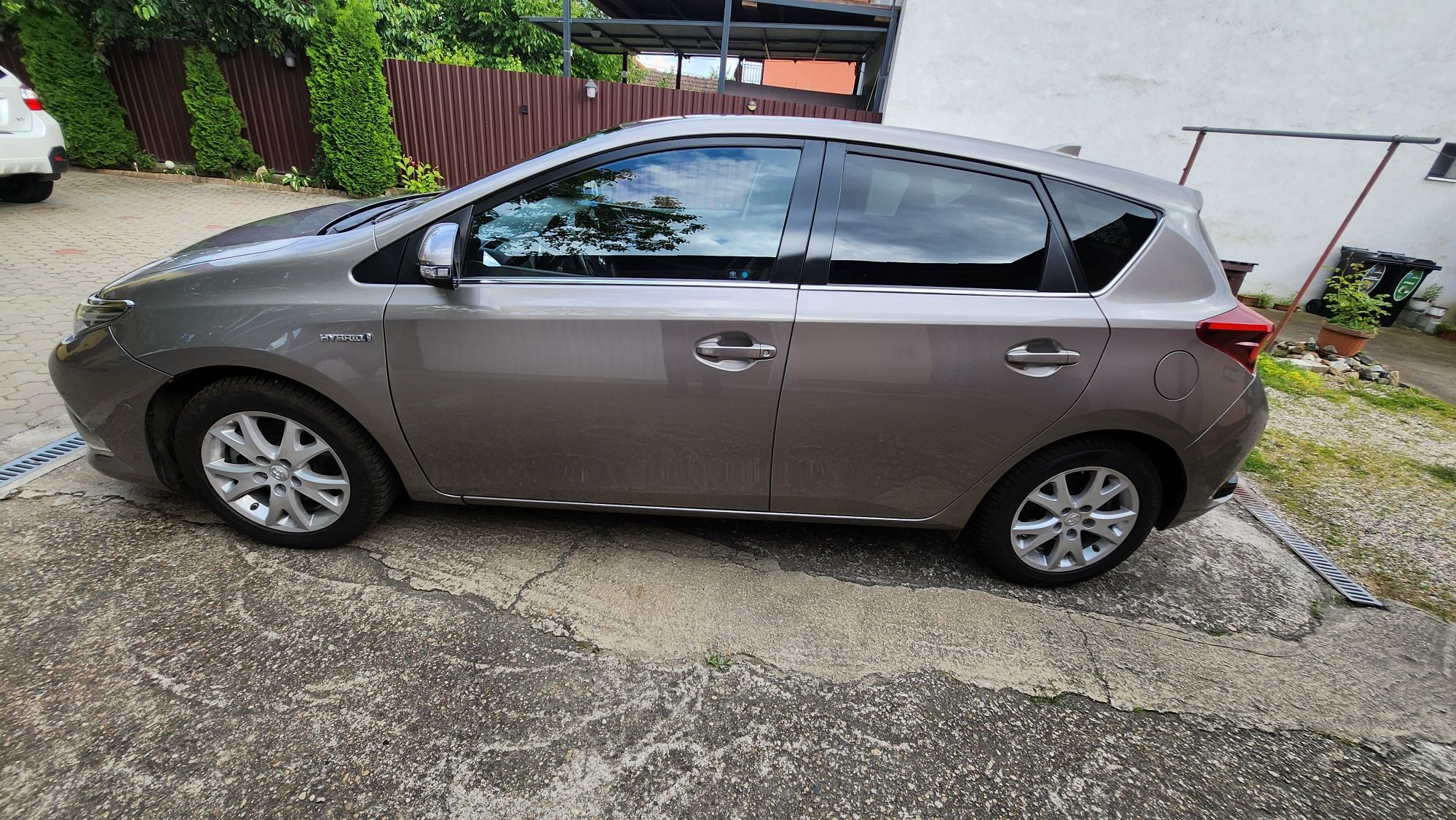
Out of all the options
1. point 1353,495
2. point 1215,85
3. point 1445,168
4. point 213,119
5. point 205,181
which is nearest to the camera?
point 1353,495

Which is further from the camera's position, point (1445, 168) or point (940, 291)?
point (1445, 168)

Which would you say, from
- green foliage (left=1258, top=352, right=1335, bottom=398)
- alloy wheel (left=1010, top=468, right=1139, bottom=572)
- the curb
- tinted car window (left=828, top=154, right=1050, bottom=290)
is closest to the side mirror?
tinted car window (left=828, top=154, right=1050, bottom=290)

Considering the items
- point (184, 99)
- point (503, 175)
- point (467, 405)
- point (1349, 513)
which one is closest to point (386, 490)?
point (467, 405)

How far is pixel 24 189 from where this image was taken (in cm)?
745

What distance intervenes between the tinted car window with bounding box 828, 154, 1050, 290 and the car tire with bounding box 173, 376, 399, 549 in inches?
72.3

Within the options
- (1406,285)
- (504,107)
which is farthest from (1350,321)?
(504,107)

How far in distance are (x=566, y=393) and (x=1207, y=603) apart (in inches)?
108

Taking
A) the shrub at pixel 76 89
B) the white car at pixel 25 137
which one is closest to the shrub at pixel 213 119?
the shrub at pixel 76 89

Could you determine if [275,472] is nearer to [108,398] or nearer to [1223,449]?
[108,398]

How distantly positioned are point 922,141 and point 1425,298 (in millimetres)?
11830

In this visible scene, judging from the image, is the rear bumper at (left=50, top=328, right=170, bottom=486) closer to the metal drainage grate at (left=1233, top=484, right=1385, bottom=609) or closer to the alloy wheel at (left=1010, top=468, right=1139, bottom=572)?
the alloy wheel at (left=1010, top=468, right=1139, bottom=572)

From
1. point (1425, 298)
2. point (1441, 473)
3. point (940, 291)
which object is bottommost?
point (1441, 473)

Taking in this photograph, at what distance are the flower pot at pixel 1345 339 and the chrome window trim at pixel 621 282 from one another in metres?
7.54

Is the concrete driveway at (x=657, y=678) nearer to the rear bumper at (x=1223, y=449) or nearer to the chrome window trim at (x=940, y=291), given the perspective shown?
the rear bumper at (x=1223, y=449)
